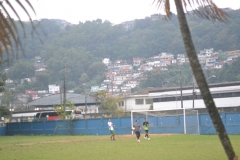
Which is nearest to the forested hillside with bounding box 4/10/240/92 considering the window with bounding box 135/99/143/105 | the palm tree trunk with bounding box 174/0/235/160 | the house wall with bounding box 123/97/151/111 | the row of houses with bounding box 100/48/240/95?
the row of houses with bounding box 100/48/240/95

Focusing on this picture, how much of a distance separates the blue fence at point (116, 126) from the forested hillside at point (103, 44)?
172 feet

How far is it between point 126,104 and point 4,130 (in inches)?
1146

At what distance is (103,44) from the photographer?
152 m

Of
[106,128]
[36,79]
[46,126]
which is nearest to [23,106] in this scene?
[36,79]

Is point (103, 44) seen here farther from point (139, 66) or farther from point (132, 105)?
point (132, 105)

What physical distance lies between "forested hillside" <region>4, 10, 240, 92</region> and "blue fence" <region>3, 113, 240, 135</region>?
52349mm

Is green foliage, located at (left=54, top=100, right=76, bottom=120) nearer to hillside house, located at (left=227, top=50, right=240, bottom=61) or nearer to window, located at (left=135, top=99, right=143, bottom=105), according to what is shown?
window, located at (left=135, top=99, right=143, bottom=105)

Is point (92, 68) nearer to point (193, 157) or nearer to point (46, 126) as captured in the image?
point (46, 126)

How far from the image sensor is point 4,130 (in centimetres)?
5912

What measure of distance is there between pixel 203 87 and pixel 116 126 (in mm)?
41140

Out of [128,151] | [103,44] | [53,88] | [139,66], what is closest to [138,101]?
[53,88]

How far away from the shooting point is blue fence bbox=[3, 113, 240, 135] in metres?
39.4

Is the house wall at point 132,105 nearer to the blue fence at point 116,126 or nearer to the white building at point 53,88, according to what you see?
the blue fence at point 116,126

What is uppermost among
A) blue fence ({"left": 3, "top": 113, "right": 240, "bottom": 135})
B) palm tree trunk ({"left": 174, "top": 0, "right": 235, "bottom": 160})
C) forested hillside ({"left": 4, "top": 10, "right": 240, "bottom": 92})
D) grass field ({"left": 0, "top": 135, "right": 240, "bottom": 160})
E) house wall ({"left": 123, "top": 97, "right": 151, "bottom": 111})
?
forested hillside ({"left": 4, "top": 10, "right": 240, "bottom": 92})
